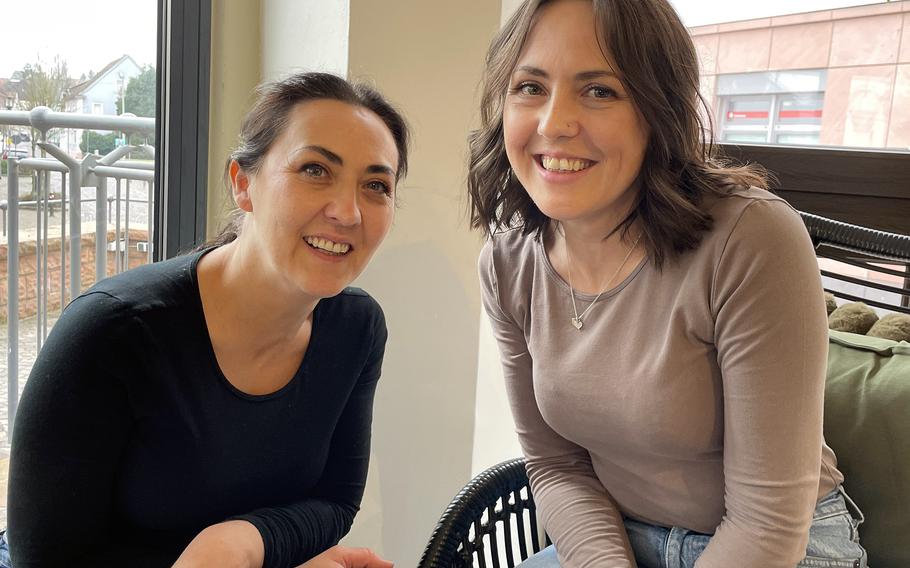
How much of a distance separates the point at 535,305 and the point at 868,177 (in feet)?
2.38

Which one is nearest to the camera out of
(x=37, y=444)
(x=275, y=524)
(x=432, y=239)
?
(x=37, y=444)

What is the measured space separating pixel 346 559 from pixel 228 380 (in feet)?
1.01

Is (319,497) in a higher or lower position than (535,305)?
lower

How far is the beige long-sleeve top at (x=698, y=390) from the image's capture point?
3.35 feet

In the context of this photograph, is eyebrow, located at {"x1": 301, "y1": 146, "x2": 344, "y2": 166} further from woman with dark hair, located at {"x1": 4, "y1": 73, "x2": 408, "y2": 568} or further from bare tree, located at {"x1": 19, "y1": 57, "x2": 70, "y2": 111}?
bare tree, located at {"x1": 19, "y1": 57, "x2": 70, "y2": 111}

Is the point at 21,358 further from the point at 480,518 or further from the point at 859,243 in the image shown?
the point at 859,243

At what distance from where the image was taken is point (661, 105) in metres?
1.07

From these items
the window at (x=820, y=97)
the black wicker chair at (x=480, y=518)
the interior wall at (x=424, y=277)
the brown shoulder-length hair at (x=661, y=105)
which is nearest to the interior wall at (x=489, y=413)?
the interior wall at (x=424, y=277)

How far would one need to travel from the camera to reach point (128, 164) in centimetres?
158

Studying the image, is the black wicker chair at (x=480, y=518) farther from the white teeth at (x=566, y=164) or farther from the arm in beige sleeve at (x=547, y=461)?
the white teeth at (x=566, y=164)

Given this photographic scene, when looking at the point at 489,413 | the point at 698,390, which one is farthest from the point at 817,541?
the point at 489,413

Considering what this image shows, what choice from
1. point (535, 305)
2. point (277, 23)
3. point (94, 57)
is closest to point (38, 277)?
point (94, 57)

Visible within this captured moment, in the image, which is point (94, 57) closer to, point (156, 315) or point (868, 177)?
point (156, 315)

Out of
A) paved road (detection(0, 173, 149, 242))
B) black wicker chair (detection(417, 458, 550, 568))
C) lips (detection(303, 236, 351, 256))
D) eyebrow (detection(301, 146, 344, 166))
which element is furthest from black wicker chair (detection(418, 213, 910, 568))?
paved road (detection(0, 173, 149, 242))
